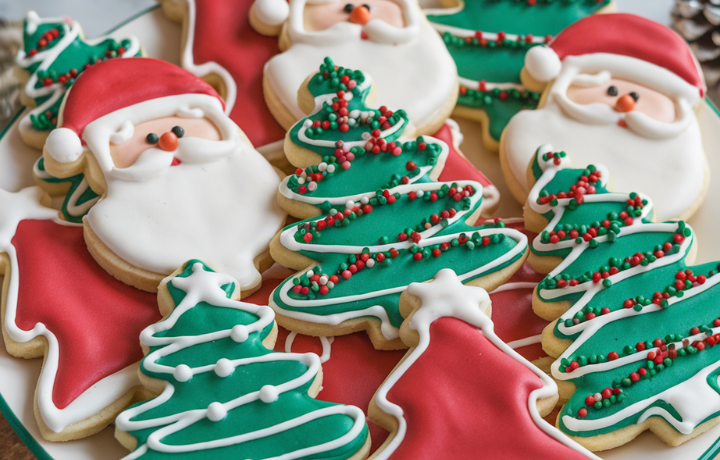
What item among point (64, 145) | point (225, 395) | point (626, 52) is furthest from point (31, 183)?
point (626, 52)

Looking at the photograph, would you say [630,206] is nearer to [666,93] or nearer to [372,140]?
[666,93]

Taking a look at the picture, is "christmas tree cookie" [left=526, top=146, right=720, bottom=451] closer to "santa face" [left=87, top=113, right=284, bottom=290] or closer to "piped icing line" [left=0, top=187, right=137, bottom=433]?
"santa face" [left=87, top=113, right=284, bottom=290]

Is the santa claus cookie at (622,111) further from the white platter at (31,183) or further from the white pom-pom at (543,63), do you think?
the white platter at (31,183)

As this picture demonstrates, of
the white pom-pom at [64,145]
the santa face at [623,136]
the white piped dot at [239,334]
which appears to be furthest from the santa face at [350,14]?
the white piped dot at [239,334]

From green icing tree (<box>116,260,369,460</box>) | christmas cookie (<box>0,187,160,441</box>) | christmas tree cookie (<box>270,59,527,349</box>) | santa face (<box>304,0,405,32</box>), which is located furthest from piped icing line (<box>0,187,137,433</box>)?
santa face (<box>304,0,405,32</box>)

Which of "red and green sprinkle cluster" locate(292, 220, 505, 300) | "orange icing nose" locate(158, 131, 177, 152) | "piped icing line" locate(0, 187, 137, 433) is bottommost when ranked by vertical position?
"piped icing line" locate(0, 187, 137, 433)
